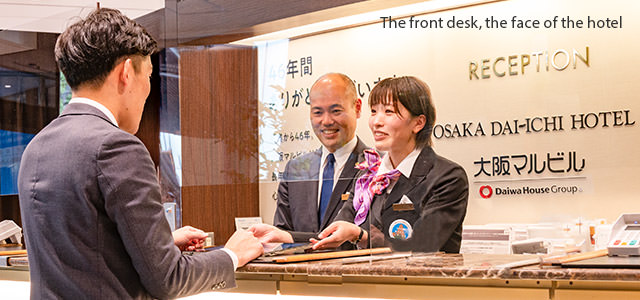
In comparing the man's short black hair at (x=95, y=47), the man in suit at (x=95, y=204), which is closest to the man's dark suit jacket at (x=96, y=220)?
the man in suit at (x=95, y=204)

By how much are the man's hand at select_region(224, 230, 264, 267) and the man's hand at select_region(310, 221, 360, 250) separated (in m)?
0.35

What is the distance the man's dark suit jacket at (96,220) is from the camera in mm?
1527

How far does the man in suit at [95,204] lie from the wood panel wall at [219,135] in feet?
4.07

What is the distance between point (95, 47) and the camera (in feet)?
5.47

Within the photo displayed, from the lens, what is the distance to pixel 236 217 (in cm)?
307

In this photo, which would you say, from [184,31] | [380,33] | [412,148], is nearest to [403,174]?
[412,148]

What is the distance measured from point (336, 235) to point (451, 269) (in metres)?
0.67

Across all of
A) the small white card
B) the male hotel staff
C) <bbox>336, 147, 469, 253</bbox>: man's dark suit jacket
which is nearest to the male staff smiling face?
the male hotel staff

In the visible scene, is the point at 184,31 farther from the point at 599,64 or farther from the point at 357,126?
the point at 599,64

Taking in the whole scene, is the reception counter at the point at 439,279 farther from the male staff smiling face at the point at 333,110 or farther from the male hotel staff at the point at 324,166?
the male staff smiling face at the point at 333,110

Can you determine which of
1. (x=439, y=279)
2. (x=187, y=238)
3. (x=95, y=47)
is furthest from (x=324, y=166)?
(x=95, y=47)

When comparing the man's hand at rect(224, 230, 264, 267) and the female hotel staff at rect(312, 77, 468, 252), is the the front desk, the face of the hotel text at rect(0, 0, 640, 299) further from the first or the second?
the man's hand at rect(224, 230, 264, 267)

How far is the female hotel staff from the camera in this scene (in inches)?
102

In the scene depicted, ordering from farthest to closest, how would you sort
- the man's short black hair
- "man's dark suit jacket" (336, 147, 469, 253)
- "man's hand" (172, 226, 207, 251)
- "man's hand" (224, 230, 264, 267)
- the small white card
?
1. the small white card
2. "man's dark suit jacket" (336, 147, 469, 253)
3. "man's hand" (172, 226, 207, 251)
4. "man's hand" (224, 230, 264, 267)
5. the man's short black hair
